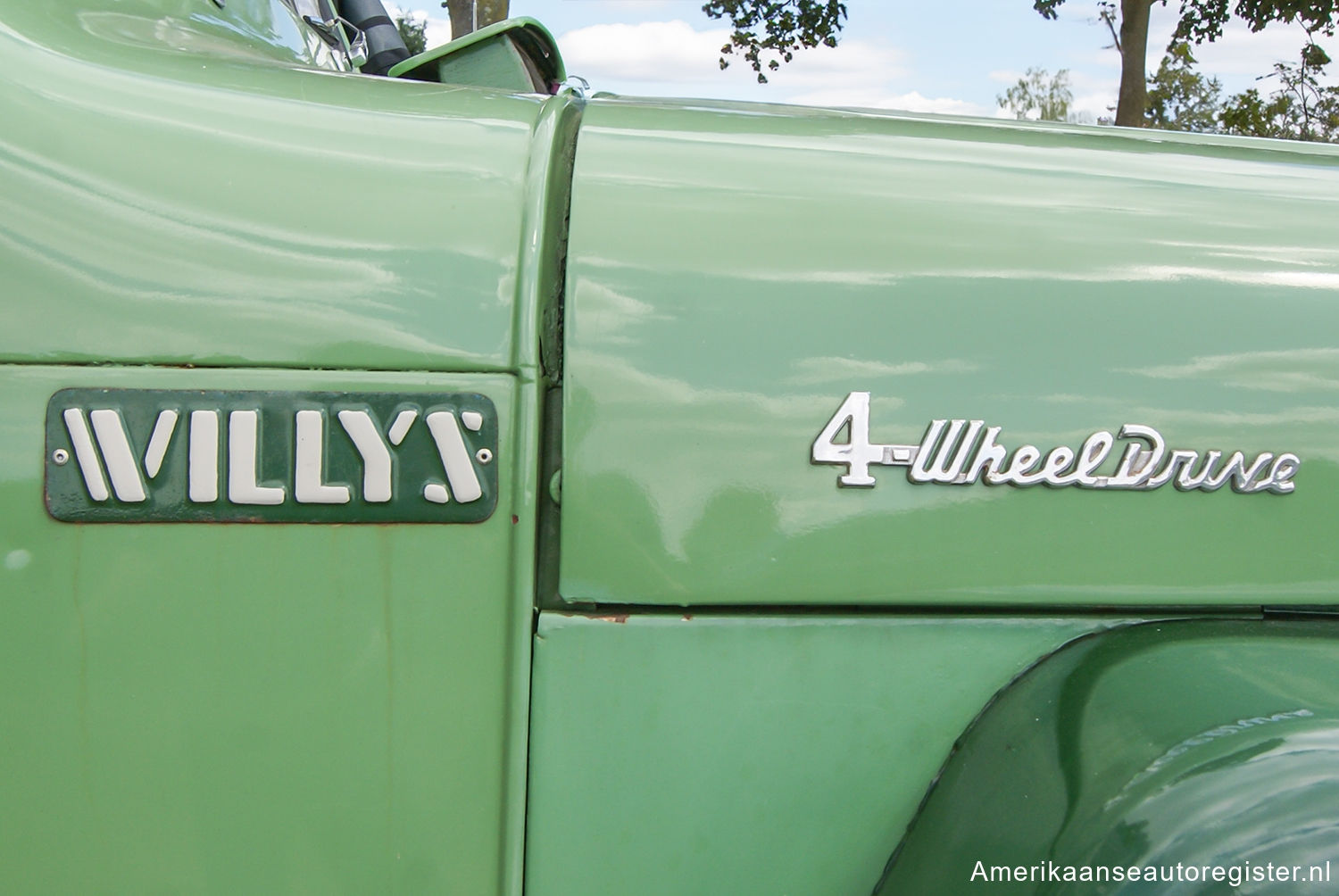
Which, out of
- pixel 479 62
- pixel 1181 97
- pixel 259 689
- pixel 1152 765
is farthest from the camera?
pixel 1181 97

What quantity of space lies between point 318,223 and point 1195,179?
83cm

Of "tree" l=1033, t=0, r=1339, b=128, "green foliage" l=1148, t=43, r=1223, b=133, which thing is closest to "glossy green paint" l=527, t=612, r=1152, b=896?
"tree" l=1033, t=0, r=1339, b=128

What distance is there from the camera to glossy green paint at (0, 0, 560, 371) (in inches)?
37.0

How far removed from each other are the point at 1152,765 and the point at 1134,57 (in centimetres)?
772

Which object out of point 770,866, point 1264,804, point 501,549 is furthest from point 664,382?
point 1264,804

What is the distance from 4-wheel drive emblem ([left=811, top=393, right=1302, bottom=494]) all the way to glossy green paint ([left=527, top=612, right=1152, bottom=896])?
0.15 metres

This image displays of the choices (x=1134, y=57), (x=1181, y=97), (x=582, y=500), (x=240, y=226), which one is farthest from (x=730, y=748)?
(x=1181, y=97)

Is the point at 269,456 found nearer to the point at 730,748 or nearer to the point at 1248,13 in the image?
the point at 730,748

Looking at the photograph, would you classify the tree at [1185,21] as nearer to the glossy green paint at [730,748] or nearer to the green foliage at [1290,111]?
the green foliage at [1290,111]

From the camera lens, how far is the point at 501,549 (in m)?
0.96

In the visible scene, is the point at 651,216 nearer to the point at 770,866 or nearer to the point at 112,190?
the point at 112,190

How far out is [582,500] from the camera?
97 cm

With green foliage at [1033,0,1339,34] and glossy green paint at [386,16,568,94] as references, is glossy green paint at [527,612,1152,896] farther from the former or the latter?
green foliage at [1033,0,1339,34]

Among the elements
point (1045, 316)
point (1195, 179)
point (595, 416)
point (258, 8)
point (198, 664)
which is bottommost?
point (198, 664)
